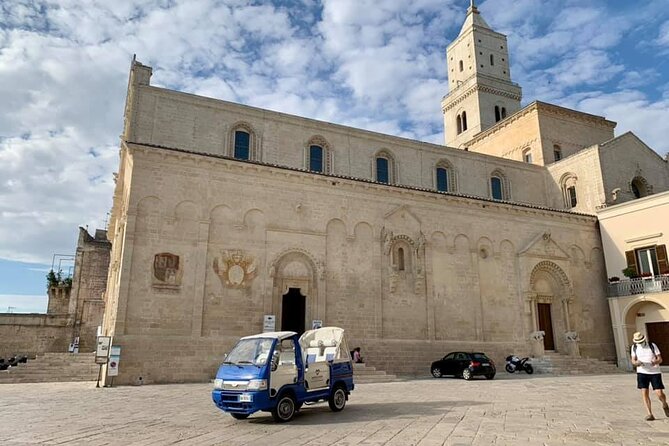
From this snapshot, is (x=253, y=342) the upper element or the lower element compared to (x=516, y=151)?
lower

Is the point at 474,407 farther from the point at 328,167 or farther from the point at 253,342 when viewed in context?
the point at 328,167

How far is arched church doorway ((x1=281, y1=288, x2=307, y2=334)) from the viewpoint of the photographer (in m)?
21.5

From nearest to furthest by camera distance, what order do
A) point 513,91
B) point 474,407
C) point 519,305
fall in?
point 474,407 < point 519,305 < point 513,91

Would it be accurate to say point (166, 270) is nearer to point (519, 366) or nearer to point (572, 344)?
point (519, 366)

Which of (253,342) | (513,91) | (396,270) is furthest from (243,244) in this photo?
(513,91)

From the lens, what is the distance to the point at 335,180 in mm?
23312

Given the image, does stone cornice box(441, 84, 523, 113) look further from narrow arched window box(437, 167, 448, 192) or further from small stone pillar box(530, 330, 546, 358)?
Result: small stone pillar box(530, 330, 546, 358)

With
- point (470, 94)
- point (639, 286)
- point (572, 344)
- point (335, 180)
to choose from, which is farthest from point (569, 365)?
point (470, 94)

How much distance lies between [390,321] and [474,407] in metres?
11.5

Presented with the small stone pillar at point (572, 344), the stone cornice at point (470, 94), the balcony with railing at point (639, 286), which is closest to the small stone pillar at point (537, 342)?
the small stone pillar at point (572, 344)

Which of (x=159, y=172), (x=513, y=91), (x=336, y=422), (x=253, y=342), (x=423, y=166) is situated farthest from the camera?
(x=513, y=91)

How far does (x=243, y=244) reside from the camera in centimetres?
2077

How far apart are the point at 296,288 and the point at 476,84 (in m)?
29.4

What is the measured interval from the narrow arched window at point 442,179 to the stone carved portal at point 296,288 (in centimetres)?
1227
